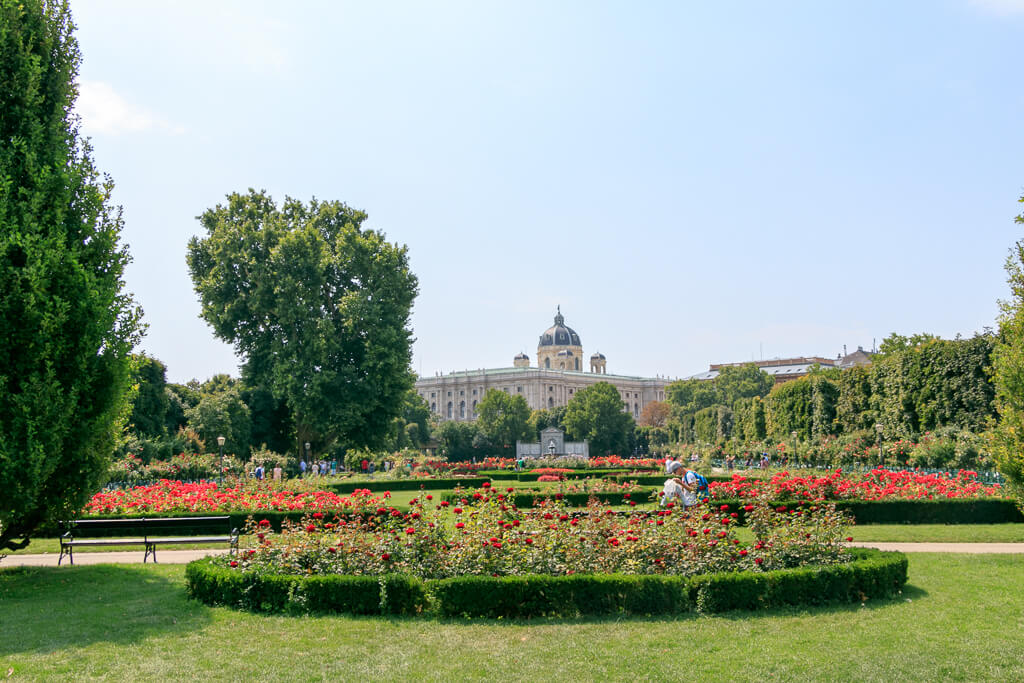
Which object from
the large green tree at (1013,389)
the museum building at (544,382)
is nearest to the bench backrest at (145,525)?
the large green tree at (1013,389)

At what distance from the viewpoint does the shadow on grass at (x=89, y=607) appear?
700cm

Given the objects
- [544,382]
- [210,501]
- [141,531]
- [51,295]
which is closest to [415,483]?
[210,501]

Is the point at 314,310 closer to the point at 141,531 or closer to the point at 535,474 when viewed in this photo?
the point at 535,474

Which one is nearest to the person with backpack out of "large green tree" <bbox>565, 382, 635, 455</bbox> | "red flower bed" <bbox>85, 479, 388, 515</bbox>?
"red flower bed" <bbox>85, 479, 388, 515</bbox>

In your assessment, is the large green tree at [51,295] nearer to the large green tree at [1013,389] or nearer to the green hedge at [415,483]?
the large green tree at [1013,389]

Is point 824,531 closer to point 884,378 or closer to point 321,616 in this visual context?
point 321,616

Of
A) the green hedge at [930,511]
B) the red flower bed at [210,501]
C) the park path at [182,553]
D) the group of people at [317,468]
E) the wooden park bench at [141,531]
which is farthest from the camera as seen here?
the group of people at [317,468]

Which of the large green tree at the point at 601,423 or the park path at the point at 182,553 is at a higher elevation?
the large green tree at the point at 601,423

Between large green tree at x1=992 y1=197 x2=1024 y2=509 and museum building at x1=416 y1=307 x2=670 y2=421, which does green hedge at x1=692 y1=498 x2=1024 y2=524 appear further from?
museum building at x1=416 y1=307 x2=670 y2=421

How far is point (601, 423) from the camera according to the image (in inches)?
2613

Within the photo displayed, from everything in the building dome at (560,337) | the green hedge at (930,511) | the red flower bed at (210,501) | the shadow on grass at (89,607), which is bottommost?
the green hedge at (930,511)

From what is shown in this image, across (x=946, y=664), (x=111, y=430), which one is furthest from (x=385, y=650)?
(x=111, y=430)

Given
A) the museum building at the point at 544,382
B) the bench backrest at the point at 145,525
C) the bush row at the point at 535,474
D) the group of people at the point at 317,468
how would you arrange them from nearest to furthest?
the bench backrest at the point at 145,525 → the group of people at the point at 317,468 → the bush row at the point at 535,474 → the museum building at the point at 544,382

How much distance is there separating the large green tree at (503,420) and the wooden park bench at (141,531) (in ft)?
163
